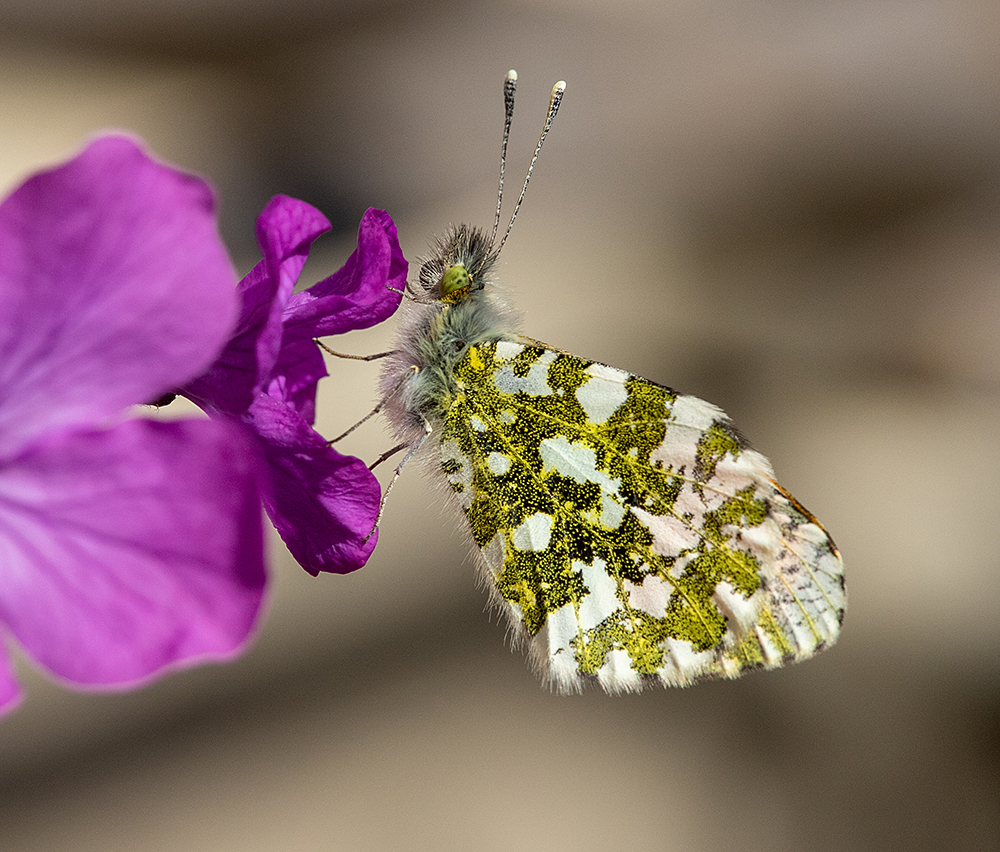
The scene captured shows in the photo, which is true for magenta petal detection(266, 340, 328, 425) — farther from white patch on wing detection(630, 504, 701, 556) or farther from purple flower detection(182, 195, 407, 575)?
white patch on wing detection(630, 504, 701, 556)

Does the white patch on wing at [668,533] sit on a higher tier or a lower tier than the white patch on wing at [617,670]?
higher

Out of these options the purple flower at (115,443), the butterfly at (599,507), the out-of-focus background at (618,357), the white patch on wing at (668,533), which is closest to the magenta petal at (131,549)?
the purple flower at (115,443)

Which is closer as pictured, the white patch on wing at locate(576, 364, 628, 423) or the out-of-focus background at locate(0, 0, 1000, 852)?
the white patch on wing at locate(576, 364, 628, 423)

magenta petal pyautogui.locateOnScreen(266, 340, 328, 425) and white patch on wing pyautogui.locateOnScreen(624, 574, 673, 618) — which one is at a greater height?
magenta petal pyautogui.locateOnScreen(266, 340, 328, 425)

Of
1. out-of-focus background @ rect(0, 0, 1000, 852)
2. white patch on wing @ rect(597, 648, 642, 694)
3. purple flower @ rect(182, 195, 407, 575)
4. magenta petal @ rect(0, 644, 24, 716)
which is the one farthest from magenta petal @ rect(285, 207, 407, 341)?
out-of-focus background @ rect(0, 0, 1000, 852)

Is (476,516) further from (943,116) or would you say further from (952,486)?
(943,116)

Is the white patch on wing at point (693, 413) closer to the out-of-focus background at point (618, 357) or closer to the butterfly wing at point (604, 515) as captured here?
the butterfly wing at point (604, 515)
